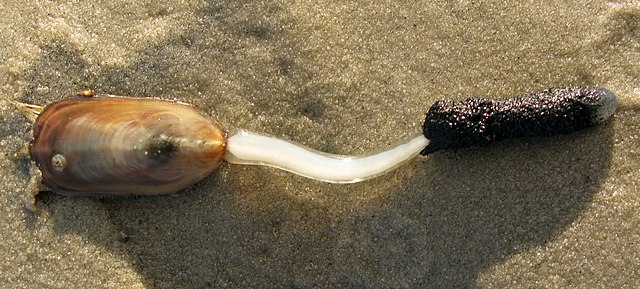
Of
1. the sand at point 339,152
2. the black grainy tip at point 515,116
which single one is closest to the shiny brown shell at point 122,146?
the sand at point 339,152

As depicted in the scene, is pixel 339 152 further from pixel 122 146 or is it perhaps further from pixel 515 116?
pixel 122 146

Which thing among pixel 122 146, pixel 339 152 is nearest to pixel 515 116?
pixel 339 152

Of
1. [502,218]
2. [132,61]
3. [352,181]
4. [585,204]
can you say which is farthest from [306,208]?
[585,204]

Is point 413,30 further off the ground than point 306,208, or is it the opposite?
point 413,30

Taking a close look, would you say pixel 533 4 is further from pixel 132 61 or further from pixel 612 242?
pixel 132 61

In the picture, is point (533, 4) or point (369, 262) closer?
point (369, 262)

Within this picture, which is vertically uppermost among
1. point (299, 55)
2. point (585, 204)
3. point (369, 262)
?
point (299, 55)

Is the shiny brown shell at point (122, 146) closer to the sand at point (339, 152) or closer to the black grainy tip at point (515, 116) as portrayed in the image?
the sand at point (339, 152)
